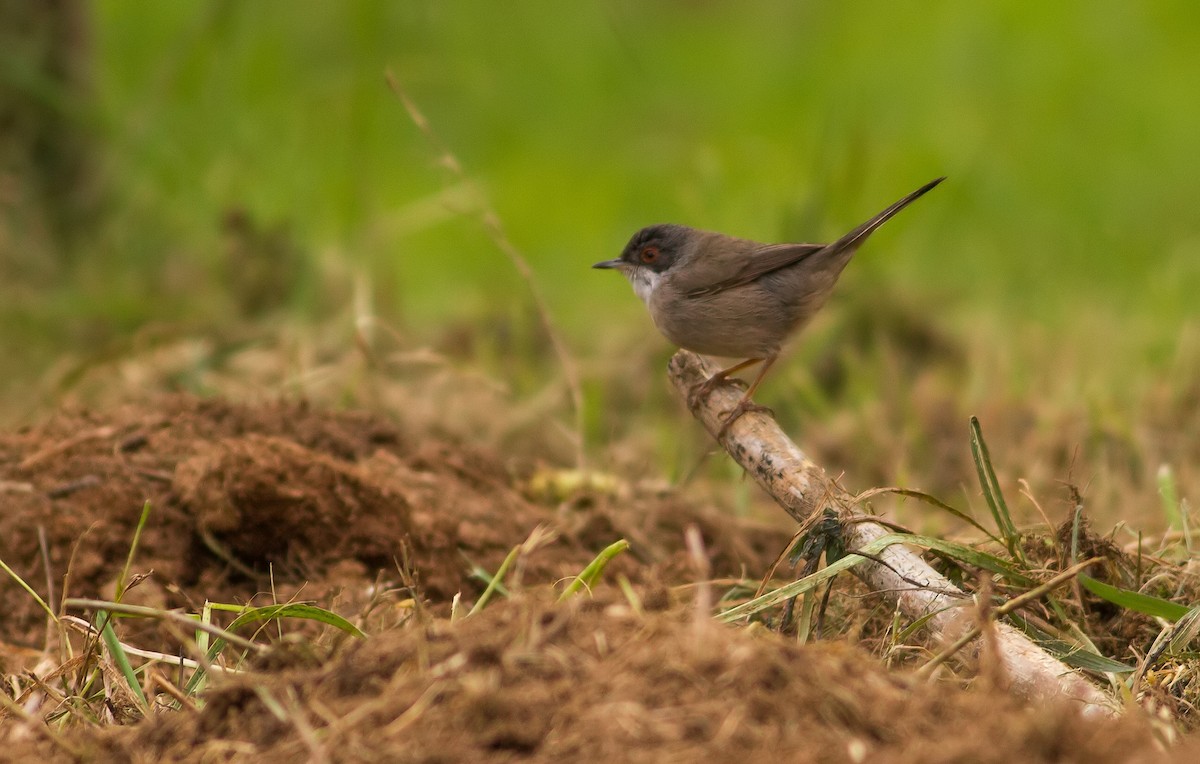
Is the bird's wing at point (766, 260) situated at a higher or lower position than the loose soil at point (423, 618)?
higher

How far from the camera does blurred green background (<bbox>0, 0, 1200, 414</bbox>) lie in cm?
673

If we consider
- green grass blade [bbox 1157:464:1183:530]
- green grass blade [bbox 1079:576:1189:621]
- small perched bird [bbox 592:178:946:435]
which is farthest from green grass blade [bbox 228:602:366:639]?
small perched bird [bbox 592:178:946:435]

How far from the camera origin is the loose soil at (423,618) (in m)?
2.02

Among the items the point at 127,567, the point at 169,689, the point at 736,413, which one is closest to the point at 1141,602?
the point at 736,413

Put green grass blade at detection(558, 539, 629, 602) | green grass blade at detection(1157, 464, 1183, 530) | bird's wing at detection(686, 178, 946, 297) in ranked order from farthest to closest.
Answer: bird's wing at detection(686, 178, 946, 297) < green grass blade at detection(1157, 464, 1183, 530) < green grass blade at detection(558, 539, 629, 602)

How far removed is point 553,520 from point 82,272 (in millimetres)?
3861

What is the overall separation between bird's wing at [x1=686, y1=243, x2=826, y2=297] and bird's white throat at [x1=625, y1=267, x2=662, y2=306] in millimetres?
231

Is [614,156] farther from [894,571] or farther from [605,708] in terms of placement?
[605,708]

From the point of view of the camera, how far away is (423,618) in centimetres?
246

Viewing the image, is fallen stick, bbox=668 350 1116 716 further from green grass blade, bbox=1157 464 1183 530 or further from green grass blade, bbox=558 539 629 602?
green grass blade, bbox=1157 464 1183 530

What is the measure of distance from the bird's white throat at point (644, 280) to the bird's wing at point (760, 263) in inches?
9.1

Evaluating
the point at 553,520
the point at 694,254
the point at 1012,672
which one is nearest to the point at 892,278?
the point at 694,254

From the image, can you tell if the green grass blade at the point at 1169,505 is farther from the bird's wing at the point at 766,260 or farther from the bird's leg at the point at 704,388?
the bird's wing at the point at 766,260

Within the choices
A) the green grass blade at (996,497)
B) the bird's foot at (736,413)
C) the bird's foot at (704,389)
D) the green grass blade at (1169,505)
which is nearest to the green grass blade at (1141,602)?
the green grass blade at (996,497)
